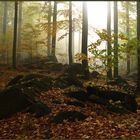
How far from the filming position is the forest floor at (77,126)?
9.23 m

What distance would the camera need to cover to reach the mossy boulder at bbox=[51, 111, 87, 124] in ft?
33.9

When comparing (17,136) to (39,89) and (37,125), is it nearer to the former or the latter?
(37,125)

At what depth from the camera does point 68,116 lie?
10492mm

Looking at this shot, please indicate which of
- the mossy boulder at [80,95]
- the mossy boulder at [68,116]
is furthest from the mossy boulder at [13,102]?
the mossy boulder at [80,95]

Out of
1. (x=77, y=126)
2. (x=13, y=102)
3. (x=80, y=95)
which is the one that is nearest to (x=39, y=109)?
(x=13, y=102)

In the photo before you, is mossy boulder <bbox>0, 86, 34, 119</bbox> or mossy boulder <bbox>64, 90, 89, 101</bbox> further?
mossy boulder <bbox>64, 90, 89, 101</bbox>

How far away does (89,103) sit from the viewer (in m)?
12.5

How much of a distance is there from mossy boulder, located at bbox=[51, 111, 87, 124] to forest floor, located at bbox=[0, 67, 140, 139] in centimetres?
15

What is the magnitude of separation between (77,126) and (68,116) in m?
0.74

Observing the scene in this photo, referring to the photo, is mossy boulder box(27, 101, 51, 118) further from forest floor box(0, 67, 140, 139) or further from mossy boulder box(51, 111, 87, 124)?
mossy boulder box(51, 111, 87, 124)

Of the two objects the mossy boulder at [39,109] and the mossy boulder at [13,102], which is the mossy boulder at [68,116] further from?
the mossy boulder at [13,102]

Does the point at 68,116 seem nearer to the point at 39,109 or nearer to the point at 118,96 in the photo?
the point at 39,109

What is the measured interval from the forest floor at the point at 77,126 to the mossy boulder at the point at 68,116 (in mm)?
149

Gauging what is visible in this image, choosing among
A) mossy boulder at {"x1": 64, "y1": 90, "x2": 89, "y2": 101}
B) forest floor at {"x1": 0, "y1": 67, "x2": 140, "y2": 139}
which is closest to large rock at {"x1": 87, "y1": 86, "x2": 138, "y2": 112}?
mossy boulder at {"x1": 64, "y1": 90, "x2": 89, "y2": 101}
